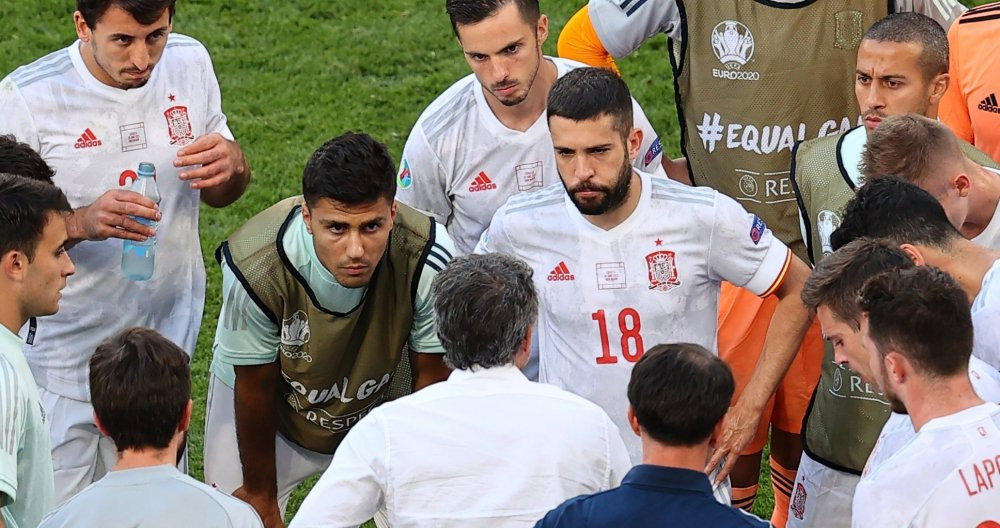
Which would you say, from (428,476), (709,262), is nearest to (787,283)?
(709,262)

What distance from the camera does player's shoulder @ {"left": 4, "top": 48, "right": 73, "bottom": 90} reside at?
5285 mm

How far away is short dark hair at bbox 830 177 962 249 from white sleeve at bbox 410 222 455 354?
1418mm

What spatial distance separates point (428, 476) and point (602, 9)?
2.76 metres

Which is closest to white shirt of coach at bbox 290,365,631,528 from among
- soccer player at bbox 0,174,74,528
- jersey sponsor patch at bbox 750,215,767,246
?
soccer player at bbox 0,174,74,528

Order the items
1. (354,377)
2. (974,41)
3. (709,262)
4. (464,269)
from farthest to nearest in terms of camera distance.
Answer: (974,41) < (354,377) < (709,262) < (464,269)

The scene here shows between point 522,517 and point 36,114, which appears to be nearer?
point 522,517

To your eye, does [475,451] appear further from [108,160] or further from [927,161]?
[108,160]

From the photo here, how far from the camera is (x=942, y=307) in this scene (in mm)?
3639

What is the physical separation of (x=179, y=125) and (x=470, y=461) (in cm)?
227

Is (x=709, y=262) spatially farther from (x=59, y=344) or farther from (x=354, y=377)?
(x=59, y=344)

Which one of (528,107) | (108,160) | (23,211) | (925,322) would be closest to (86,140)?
Result: (108,160)

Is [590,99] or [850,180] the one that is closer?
[590,99]

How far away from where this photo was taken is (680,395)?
3557 mm

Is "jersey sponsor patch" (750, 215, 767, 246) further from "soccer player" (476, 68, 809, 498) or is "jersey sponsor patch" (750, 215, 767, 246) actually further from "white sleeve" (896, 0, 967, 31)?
"white sleeve" (896, 0, 967, 31)
